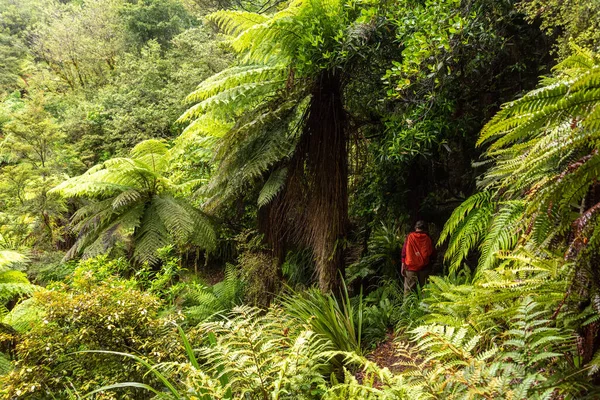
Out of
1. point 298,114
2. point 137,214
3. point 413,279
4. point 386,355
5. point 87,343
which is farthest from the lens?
point 137,214

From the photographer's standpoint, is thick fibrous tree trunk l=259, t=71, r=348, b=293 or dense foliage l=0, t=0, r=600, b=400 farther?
thick fibrous tree trunk l=259, t=71, r=348, b=293

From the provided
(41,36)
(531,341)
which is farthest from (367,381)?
(41,36)

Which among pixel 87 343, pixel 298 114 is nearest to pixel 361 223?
pixel 298 114

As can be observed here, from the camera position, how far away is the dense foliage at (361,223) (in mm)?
1472

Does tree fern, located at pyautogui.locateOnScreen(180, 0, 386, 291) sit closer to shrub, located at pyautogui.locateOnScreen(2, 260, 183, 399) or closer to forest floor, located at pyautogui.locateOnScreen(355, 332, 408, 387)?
forest floor, located at pyautogui.locateOnScreen(355, 332, 408, 387)

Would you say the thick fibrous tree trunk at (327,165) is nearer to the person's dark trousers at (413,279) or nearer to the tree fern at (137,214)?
the person's dark trousers at (413,279)

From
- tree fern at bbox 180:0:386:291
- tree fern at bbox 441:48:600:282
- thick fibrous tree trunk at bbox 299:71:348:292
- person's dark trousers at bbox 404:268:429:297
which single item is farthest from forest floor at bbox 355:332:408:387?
tree fern at bbox 441:48:600:282

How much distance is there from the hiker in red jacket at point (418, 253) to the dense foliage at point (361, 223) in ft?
0.49

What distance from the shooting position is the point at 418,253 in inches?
159

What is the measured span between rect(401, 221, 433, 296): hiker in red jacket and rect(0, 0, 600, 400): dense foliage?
149 mm

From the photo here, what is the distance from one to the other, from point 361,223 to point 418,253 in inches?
43.7

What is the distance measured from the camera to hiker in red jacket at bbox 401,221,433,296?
4020 millimetres

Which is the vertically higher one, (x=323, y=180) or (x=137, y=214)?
(x=323, y=180)

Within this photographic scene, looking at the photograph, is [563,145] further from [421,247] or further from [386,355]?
[421,247]
